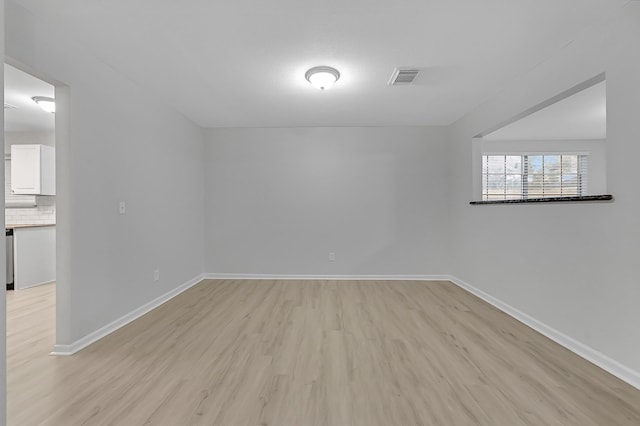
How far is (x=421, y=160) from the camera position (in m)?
4.81

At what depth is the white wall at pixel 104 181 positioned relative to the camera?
2.30m

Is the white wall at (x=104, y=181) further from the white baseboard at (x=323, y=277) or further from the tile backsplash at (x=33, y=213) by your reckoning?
the tile backsplash at (x=33, y=213)

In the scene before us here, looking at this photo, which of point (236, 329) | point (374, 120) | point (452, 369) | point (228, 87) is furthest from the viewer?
point (374, 120)

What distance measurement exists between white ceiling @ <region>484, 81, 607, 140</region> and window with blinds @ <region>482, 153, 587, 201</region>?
0.44 meters

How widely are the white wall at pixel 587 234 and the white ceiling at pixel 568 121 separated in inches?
49.0

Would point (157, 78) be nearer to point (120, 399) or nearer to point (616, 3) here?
point (120, 399)

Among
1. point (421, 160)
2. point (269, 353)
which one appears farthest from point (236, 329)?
point (421, 160)

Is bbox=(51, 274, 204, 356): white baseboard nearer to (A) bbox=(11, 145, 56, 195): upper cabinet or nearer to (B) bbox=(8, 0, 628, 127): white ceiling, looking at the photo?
Result: (B) bbox=(8, 0, 628, 127): white ceiling

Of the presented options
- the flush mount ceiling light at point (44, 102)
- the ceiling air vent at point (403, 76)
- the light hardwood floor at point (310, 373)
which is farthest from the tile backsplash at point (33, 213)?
the ceiling air vent at point (403, 76)

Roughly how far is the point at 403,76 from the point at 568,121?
11.6 feet

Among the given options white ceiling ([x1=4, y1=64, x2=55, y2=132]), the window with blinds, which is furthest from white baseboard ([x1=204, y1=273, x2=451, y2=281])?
white ceiling ([x1=4, y1=64, x2=55, y2=132])

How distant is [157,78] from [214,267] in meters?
2.89

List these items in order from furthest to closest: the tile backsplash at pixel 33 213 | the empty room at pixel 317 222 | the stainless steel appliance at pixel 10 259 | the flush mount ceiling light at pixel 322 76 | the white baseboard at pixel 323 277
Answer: the tile backsplash at pixel 33 213
the white baseboard at pixel 323 277
the stainless steel appliance at pixel 10 259
the flush mount ceiling light at pixel 322 76
the empty room at pixel 317 222

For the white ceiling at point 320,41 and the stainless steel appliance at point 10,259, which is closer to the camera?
the white ceiling at point 320,41
